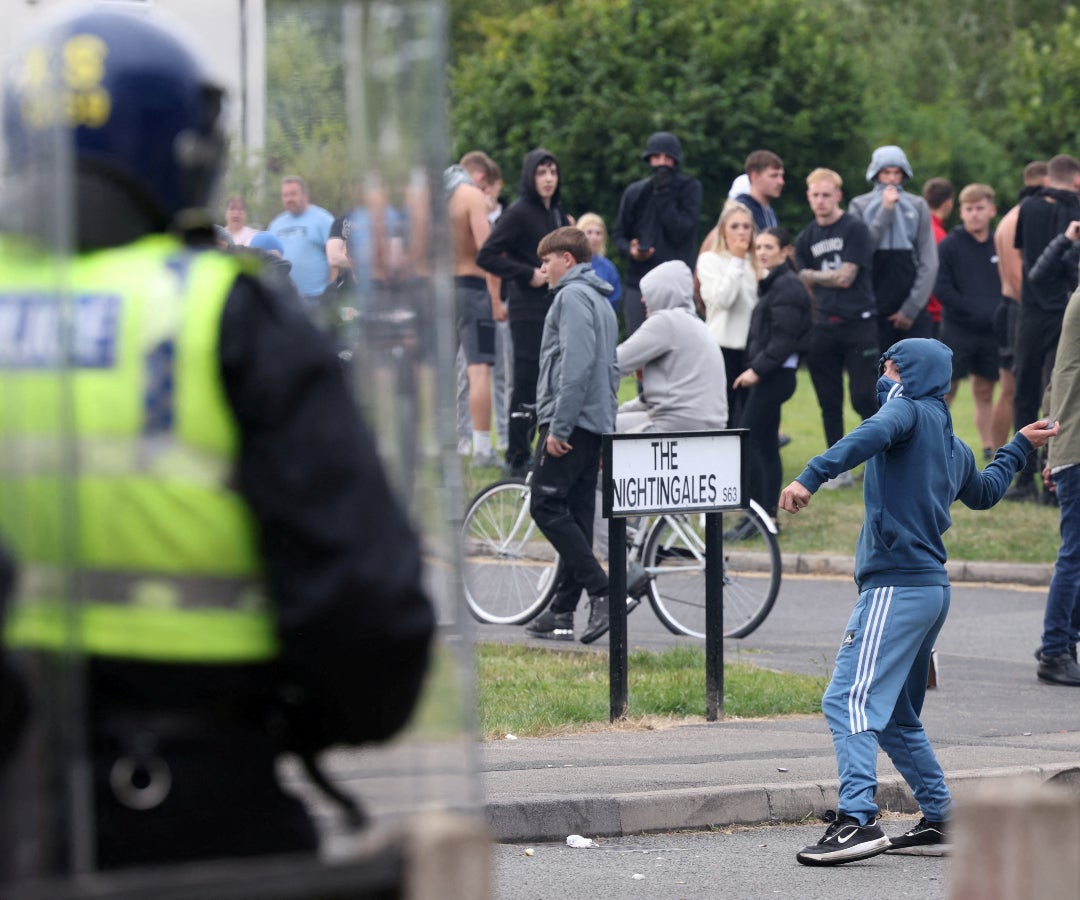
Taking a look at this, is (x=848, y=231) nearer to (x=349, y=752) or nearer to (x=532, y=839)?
(x=532, y=839)

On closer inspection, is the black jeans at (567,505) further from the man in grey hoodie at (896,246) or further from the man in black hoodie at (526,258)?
the man in grey hoodie at (896,246)

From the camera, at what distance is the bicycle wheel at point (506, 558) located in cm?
1141

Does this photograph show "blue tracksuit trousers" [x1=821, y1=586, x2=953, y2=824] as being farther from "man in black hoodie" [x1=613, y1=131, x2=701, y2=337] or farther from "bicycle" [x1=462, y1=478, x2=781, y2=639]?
"man in black hoodie" [x1=613, y1=131, x2=701, y2=337]

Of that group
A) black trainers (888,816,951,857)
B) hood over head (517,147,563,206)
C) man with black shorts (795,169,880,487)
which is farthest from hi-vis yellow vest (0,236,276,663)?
man with black shorts (795,169,880,487)

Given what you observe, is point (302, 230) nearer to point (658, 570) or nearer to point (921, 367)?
point (921, 367)

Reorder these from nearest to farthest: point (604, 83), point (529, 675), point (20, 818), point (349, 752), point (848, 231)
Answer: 1. point (20, 818)
2. point (349, 752)
3. point (529, 675)
4. point (848, 231)
5. point (604, 83)

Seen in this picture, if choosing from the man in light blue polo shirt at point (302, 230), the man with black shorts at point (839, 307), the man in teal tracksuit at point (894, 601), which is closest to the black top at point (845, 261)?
the man with black shorts at point (839, 307)

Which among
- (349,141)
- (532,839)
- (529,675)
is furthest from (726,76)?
(349,141)

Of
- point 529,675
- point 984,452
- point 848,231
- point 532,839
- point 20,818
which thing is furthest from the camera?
point 984,452

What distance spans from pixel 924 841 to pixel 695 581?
14.5 ft

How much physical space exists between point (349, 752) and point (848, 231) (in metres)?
13.1

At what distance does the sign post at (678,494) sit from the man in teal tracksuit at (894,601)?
6.56 ft

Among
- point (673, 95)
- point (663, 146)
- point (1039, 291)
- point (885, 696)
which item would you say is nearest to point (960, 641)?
point (1039, 291)

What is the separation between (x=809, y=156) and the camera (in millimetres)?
34531
